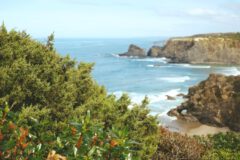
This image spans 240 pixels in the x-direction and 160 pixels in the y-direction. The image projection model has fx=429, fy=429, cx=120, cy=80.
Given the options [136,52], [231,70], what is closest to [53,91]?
[231,70]

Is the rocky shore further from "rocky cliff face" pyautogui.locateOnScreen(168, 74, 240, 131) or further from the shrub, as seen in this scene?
the shrub

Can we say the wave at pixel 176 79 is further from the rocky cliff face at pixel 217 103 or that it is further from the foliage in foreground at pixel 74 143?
the foliage in foreground at pixel 74 143

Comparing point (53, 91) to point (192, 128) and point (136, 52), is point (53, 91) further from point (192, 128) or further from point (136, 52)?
point (136, 52)

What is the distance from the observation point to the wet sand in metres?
35.0

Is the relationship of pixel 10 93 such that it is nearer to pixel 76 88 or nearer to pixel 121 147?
pixel 76 88

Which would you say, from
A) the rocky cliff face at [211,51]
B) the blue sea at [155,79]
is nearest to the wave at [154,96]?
the blue sea at [155,79]

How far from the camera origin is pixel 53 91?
12586 mm

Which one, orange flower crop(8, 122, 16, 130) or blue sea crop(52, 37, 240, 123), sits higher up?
orange flower crop(8, 122, 16, 130)

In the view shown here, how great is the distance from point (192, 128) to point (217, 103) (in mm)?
3188

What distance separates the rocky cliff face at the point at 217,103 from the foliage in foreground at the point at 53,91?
2212 cm

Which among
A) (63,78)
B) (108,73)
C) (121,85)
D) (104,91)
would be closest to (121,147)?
(63,78)

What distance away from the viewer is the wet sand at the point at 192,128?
115ft

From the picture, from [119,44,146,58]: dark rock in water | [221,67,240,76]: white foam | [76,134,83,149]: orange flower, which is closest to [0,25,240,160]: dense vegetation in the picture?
[76,134,83,149]: orange flower

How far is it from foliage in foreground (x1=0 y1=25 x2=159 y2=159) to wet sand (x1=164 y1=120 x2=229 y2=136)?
798 inches
